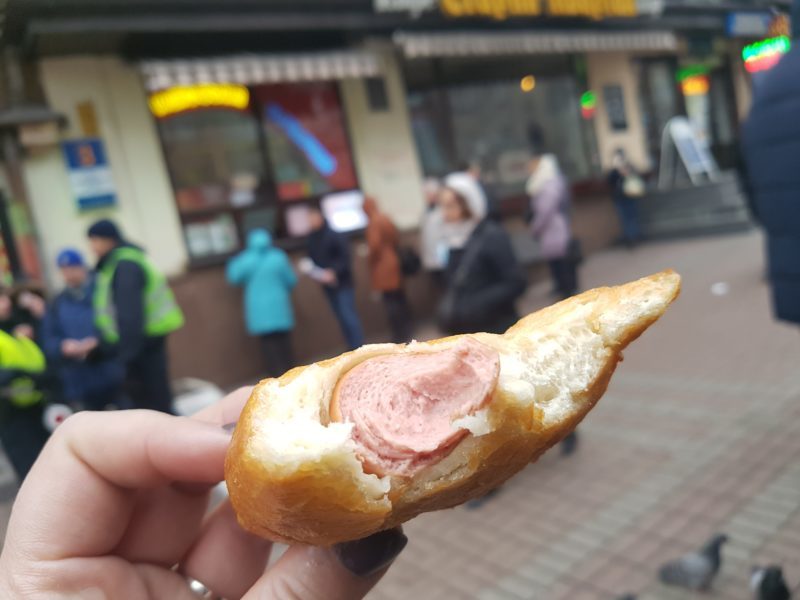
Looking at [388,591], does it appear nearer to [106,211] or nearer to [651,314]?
[651,314]

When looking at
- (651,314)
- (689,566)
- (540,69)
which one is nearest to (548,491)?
(689,566)

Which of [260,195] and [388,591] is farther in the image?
[260,195]

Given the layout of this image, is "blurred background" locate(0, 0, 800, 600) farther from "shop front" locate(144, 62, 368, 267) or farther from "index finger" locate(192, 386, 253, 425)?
"index finger" locate(192, 386, 253, 425)

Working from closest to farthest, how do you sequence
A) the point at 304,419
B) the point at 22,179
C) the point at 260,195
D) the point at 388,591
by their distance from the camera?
the point at 304,419 → the point at 388,591 → the point at 22,179 → the point at 260,195

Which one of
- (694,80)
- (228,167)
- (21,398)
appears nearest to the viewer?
(21,398)

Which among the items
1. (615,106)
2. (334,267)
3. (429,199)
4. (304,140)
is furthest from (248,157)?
(615,106)

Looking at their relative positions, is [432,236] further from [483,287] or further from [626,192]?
[626,192]

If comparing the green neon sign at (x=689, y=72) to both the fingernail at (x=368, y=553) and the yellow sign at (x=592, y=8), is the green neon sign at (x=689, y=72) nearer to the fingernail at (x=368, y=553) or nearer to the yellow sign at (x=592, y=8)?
the yellow sign at (x=592, y=8)

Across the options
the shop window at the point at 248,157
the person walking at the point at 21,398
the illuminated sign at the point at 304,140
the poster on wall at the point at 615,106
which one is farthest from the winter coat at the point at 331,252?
the poster on wall at the point at 615,106
